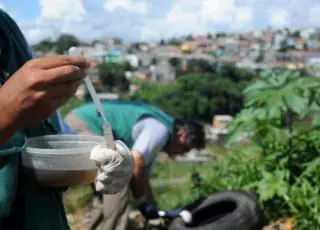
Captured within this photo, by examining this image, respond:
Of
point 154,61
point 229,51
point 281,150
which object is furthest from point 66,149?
point 229,51

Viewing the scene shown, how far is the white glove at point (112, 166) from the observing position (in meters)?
1.28

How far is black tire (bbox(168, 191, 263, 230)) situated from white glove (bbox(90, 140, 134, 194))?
312cm

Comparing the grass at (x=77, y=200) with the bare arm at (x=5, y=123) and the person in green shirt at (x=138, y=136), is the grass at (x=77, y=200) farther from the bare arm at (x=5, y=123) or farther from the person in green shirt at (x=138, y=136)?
the bare arm at (x=5, y=123)

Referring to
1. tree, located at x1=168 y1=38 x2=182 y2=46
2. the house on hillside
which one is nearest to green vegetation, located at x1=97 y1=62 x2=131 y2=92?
the house on hillside

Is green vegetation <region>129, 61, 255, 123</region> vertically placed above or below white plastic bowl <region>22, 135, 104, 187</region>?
below

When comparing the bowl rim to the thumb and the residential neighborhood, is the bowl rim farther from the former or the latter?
the residential neighborhood

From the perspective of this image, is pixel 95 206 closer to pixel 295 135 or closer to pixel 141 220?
pixel 141 220

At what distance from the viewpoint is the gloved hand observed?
4.87 metres

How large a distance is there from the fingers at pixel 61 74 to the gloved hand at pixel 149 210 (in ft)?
12.4

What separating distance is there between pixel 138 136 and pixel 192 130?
559mm

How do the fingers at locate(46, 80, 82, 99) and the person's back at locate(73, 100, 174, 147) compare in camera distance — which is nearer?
the fingers at locate(46, 80, 82, 99)

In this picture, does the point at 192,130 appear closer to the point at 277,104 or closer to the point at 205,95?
the point at 277,104

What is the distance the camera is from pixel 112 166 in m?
1.28

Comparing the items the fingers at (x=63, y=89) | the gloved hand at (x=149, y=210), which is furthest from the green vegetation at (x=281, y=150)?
the fingers at (x=63, y=89)
